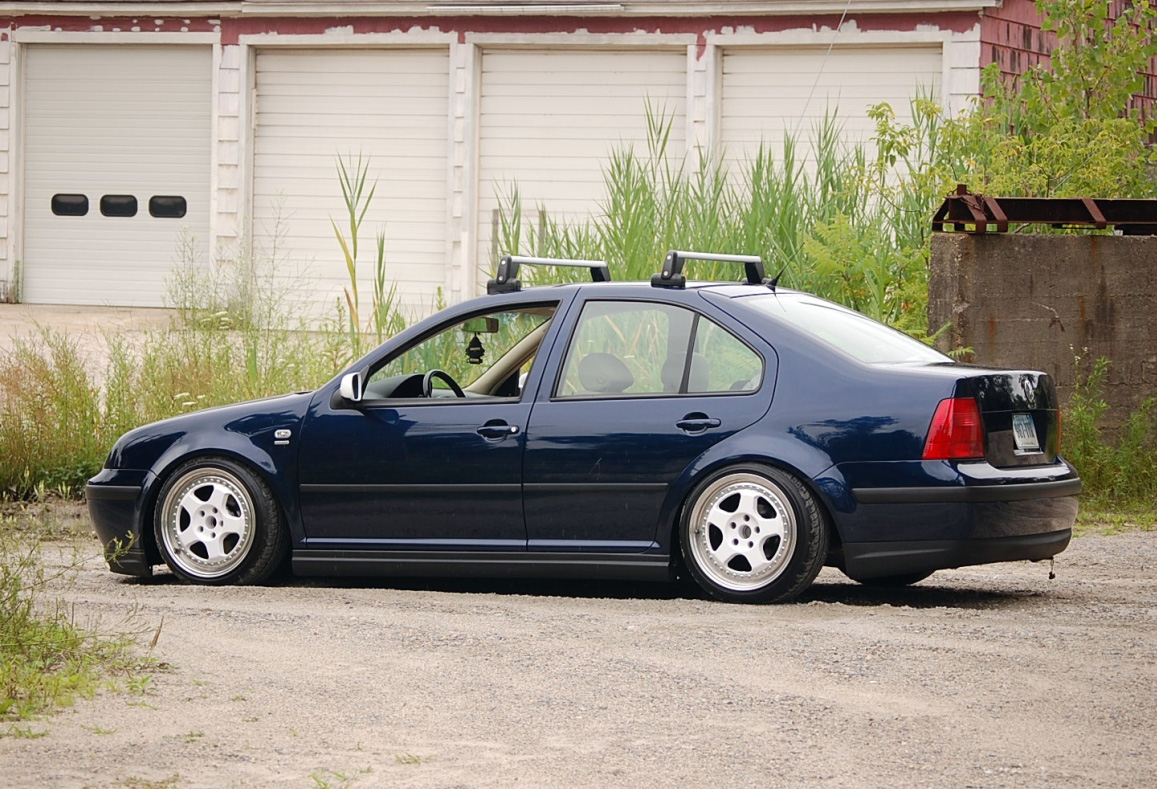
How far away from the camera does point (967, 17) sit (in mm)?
19203

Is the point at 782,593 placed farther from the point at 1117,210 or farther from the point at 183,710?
the point at 1117,210

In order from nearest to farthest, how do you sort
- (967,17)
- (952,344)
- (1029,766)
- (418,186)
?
(1029,766), (952,344), (967,17), (418,186)

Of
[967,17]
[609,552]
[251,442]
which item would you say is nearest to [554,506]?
[609,552]

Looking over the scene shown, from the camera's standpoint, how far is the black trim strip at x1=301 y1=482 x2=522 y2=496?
25.3 ft

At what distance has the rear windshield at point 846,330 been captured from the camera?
25.0 feet

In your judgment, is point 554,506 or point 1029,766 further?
point 554,506

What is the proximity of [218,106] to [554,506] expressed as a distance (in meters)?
15.4

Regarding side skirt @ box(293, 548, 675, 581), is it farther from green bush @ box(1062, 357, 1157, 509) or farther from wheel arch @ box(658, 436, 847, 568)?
green bush @ box(1062, 357, 1157, 509)

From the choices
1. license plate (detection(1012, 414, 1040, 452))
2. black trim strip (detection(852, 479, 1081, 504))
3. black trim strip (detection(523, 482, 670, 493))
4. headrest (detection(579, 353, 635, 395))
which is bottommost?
black trim strip (detection(523, 482, 670, 493))

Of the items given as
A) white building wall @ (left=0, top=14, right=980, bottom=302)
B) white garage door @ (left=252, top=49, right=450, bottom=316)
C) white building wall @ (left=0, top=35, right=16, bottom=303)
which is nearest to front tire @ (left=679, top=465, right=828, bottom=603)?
white building wall @ (left=0, top=14, right=980, bottom=302)

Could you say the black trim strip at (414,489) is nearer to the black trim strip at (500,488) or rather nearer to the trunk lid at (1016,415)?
the black trim strip at (500,488)

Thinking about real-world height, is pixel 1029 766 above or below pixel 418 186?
below

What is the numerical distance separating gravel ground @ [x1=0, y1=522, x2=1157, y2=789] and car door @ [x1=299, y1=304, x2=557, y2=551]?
0.93 feet

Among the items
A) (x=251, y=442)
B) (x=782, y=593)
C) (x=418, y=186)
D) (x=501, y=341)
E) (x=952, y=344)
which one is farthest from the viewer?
(x=418, y=186)
